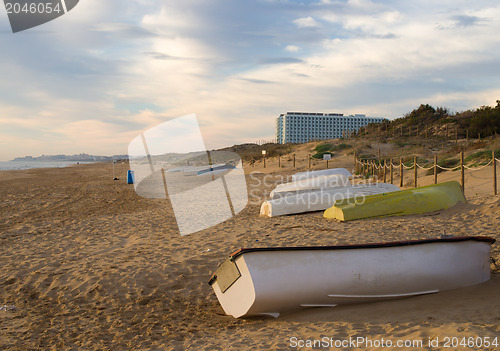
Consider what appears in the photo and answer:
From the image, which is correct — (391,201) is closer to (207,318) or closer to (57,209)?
(207,318)

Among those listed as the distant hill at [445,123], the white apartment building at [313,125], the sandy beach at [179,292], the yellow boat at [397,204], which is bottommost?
the sandy beach at [179,292]

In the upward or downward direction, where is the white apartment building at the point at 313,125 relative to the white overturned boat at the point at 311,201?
upward

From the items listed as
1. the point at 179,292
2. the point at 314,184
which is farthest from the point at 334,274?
the point at 314,184

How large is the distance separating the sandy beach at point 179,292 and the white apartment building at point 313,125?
9523cm

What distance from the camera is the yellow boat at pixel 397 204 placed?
8281mm

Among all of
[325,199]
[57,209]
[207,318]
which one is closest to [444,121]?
[325,199]

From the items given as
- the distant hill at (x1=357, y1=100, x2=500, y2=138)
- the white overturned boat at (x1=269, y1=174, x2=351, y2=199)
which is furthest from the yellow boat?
the distant hill at (x1=357, y1=100, x2=500, y2=138)

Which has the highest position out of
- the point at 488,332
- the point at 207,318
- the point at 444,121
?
the point at 444,121

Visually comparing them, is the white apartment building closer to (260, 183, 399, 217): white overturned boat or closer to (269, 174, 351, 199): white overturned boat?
(269, 174, 351, 199): white overturned boat

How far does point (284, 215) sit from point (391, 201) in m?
2.55

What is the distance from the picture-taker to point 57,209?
40.2ft

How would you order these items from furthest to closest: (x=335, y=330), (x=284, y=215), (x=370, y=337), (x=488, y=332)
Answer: (x=284, y=215)
(x=335, y=330)
(x=370, y=337)
(x=488, y=332)

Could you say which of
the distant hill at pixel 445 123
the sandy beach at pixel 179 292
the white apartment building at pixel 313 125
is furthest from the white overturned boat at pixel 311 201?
the white apartment building at pixel 313 125

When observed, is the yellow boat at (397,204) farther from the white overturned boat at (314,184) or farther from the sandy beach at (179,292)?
the white overturned boat at (314,184)
